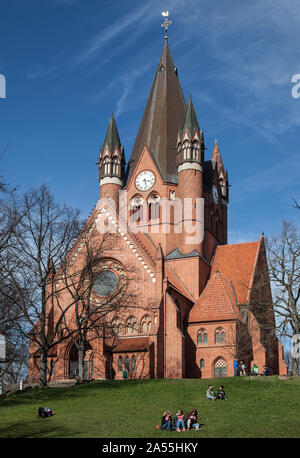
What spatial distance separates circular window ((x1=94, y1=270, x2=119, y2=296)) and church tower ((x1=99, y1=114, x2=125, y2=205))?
9950 mm

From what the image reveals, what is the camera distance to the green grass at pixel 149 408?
22609 millimetres

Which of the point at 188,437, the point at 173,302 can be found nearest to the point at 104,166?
the point at 173,302

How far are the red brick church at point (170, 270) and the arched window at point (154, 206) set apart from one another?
0.32 feet

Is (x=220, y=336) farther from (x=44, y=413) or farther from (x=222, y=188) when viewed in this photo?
(x=222, y=188)

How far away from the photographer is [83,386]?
35.2m

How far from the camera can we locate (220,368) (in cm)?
4459

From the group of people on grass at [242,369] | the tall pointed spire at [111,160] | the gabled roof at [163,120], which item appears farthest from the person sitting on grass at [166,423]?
the tall pointed spire at [111,160]

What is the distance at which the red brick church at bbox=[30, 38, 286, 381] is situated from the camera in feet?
145

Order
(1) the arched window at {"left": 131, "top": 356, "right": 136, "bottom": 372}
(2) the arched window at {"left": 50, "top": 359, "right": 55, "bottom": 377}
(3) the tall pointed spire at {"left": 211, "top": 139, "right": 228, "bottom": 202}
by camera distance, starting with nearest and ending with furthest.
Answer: (1) the arched window at {"left": 131, "top": 356, "right": 136, "bottom": 372}, (2) the arched window at {"left": 50, "top": 359, "right": 55, "bottom": 377}, (3) the tall pointed spire at {"left": 211, "top": 139, "right": 228, "bottom": 202}

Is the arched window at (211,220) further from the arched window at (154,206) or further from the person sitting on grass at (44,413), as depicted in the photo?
the person sitting on grass at (44,413)

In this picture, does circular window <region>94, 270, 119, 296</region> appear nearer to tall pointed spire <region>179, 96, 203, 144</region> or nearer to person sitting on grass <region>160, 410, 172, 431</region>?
tall pointed spire <region>179, 96, 203, 144</region>

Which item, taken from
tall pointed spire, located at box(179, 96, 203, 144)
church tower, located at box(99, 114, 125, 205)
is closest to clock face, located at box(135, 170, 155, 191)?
church tower, located at box(99, 114, 125, 205)

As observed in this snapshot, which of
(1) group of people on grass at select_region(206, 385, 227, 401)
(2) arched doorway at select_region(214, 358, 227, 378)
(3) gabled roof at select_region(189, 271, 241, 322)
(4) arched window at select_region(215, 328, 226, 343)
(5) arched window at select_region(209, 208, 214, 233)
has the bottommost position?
(1) group of people on grass at select_region(206, 385, 227, 401)
